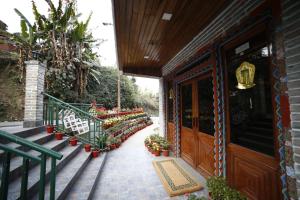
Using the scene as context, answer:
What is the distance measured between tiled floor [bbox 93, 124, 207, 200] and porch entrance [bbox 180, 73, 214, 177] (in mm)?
303

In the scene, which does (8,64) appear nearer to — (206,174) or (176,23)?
(176,23)

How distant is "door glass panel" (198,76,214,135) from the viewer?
11.6ft

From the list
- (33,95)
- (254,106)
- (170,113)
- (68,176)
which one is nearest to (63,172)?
(68,176)

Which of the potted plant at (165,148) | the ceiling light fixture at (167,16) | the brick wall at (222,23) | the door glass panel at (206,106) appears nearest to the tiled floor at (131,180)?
the potted plant at (165,148)

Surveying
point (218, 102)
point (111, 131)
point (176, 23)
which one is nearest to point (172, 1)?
point (176, 23)

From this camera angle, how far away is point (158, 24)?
3.14m

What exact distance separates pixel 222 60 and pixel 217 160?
1.92m

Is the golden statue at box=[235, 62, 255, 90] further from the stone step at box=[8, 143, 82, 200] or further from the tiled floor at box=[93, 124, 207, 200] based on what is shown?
the stone step at box=[8, 143, 82, 200]

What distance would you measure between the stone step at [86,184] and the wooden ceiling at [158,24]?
3183mm

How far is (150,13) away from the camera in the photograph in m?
2.77

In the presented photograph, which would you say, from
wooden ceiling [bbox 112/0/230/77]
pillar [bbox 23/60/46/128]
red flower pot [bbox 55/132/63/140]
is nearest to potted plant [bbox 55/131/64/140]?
red flower pot [bbox 55/132/63/140]

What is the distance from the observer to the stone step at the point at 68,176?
8.02ft

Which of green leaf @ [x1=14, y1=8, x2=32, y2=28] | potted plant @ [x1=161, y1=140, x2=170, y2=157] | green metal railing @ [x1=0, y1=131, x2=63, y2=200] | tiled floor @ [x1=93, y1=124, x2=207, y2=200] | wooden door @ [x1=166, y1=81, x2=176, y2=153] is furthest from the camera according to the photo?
green leaf @ [x1=14, y1=8, x2=32, y2=28]

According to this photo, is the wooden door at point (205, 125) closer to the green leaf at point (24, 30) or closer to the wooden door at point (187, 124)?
the wooden door at point (187, 124)
